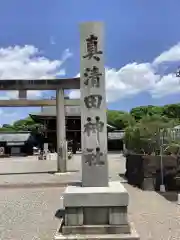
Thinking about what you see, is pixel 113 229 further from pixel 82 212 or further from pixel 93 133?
pixel 93 133

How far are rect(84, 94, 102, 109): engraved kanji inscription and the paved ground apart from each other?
8.40 ft

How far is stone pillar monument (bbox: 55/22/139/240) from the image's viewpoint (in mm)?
6137

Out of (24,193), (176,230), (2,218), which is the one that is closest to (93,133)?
(176,230)

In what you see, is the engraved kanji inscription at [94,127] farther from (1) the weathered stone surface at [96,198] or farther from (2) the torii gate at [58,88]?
(2) the torii gate at [58,88]

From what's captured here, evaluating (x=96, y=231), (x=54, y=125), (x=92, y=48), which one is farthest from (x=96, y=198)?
(x=54, y=125)

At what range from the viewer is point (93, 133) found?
6906mm

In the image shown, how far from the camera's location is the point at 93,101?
7.01 metres

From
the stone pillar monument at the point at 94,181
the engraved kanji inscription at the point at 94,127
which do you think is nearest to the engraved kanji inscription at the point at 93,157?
the stone pillar monument at the point at 94,181

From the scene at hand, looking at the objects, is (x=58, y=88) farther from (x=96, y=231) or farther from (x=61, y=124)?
(x=96, y=231)

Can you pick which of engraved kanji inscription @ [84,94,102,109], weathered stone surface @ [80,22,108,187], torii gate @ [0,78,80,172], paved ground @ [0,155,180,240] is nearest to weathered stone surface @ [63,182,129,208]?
weathered stone surface @ [80,22,108,187]

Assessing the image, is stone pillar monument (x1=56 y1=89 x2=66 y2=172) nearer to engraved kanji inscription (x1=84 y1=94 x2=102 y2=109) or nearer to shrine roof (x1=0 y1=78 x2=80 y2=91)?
shrine roof (x1=0 y1=78 x2=80 y2=91)

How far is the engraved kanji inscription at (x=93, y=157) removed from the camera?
22.5 feet

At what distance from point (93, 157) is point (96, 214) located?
3.68 ft

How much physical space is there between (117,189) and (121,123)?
59.6 meters
